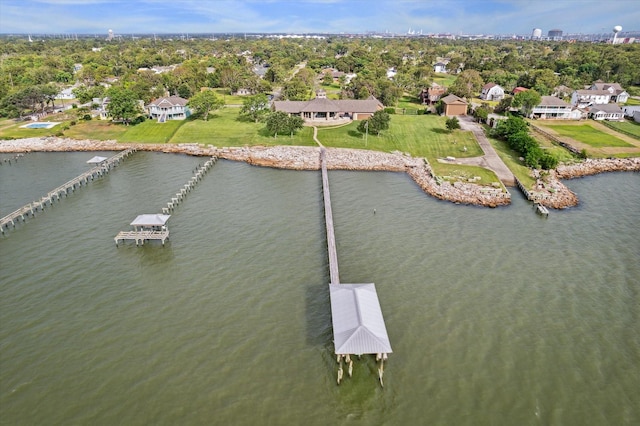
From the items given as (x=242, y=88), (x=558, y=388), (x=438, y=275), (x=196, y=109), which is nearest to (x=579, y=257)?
(x=438, y=275)

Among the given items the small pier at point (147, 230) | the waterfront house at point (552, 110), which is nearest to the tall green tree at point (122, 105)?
the small pier at point (147, 230)

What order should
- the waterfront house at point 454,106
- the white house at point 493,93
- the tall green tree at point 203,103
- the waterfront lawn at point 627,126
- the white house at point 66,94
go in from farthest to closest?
1. the white house at point 66,94
2. the white house at point 493,93
3. the waterfront house at point 454,106
4. the tall green tree at point 203,103
5. the waterfront lawn at point 627,126

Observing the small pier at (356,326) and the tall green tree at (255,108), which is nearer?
the small pier at (356,326)

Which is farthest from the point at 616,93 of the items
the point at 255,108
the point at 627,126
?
the point at 255,108

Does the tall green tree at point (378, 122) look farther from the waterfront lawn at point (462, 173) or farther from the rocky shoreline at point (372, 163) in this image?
the waterfront lawn at point (462, 173)

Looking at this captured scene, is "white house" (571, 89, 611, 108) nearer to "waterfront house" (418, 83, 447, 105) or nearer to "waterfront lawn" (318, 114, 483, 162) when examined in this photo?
"waterfront house" (418, 83, 447, 105)

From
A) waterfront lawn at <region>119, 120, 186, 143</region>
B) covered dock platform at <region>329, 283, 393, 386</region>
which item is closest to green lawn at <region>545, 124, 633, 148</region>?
covered dock platform at <region>329, 283, 393, 386</region>
